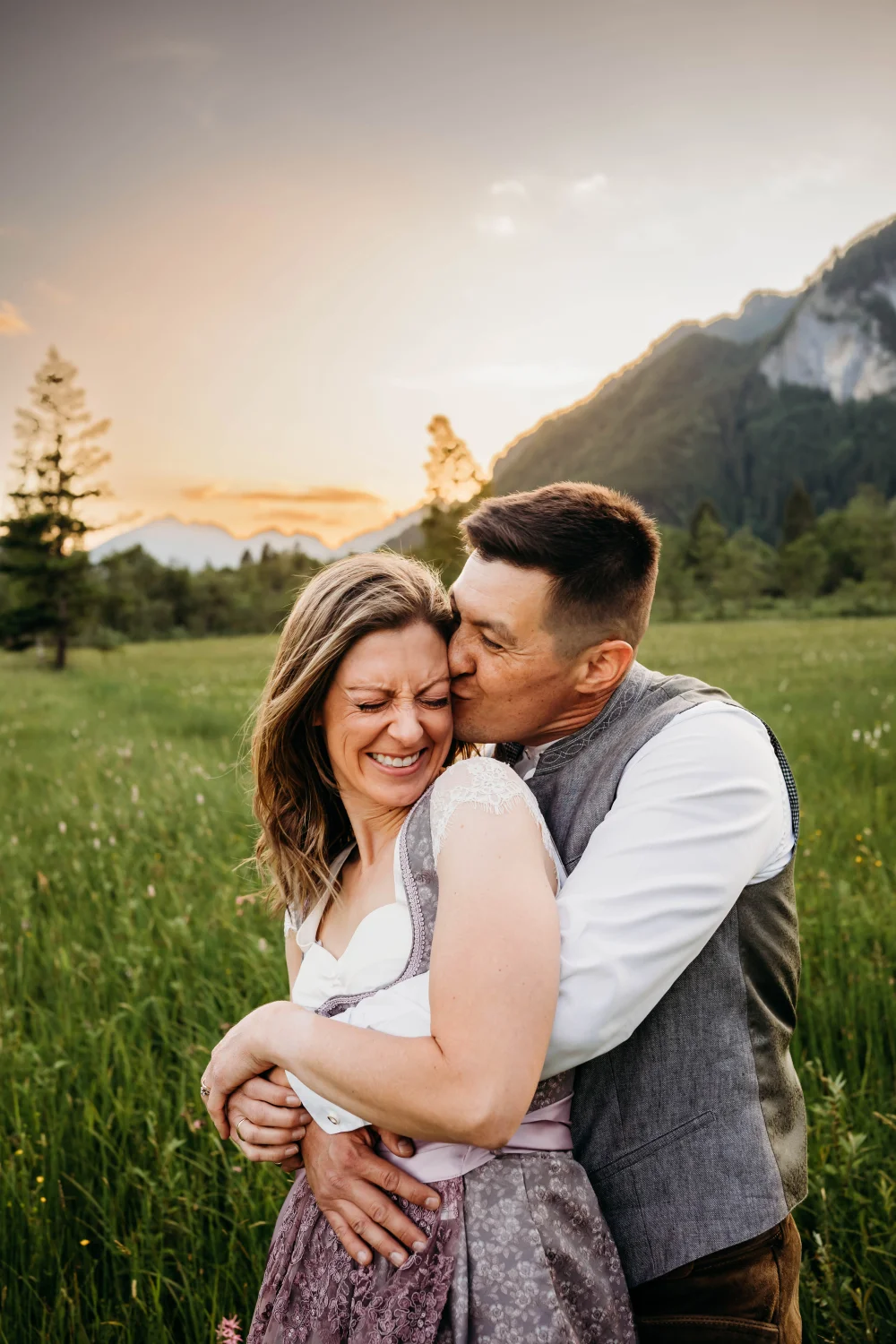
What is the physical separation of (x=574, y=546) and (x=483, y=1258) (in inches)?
68.4

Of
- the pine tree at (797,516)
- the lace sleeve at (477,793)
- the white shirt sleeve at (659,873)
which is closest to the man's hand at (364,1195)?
the white shirt sleeve at (659,873)

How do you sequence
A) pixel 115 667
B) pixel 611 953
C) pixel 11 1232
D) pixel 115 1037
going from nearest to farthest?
pixel 611 953, pixel 11 1232, pixel 115 1037, pixel 115 667

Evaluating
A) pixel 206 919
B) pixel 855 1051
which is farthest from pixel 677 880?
pixel 206 919

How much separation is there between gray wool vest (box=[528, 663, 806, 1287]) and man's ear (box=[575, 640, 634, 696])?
700 millimetres

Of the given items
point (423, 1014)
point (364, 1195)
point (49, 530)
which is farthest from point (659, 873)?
point (49, 530)

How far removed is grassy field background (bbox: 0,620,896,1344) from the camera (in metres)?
3.02

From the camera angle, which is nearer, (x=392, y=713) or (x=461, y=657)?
(x=392, y=713)

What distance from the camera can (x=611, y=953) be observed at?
1.92 meters

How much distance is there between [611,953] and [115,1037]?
10.3 feet

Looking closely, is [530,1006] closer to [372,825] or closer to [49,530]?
[372,825]

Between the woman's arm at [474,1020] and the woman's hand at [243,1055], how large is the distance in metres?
0.15

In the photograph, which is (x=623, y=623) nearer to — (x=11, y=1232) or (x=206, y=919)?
(x=11, y=1232)

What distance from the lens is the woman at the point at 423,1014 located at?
178 cm

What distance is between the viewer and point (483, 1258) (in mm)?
1966
